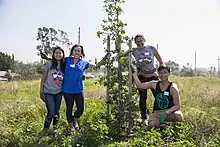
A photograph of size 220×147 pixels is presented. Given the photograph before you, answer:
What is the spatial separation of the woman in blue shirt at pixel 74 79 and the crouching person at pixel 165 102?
1.19 m

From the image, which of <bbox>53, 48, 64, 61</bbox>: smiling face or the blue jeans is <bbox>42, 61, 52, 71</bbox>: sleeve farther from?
the blue jeans

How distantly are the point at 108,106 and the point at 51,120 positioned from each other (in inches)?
43.0

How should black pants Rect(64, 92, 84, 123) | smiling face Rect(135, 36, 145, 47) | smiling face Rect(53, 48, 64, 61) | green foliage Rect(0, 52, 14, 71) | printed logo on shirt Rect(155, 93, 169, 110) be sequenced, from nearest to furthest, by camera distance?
printed logo on shirt Rect(155, 93, 169, 110), smiling face Rect(53, 48, 64, 61), black pants Rect(64, 92, 84, 123), smiling face Rect(135, 36, 145, 47), green foliage Rect(0, 52, 14, 71)

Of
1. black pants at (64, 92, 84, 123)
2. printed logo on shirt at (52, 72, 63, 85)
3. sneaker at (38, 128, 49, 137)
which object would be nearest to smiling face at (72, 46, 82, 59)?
printed logo on shirt at (52, 72, 63, 85)

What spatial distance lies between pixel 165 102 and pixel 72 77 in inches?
59.7

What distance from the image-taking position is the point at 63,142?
5203 mm

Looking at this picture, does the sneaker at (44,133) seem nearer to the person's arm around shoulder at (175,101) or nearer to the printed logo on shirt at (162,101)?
the printed logo on shirt at (162,101)

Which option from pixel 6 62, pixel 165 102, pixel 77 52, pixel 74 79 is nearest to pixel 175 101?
pixel 165 102

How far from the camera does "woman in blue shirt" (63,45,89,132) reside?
18.8 ft

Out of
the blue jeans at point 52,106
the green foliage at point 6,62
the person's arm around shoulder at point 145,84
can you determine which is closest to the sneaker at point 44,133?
the blue jeans at point 52,106

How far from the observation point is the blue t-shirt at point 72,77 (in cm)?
571

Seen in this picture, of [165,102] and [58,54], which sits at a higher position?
[58,54]

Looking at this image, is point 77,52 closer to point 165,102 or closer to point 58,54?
point 58,54

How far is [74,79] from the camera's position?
18.7ft
